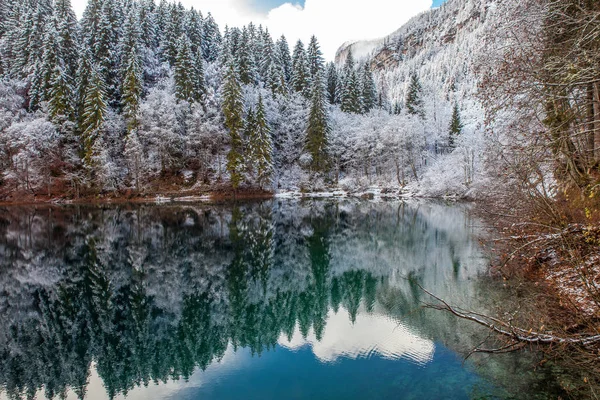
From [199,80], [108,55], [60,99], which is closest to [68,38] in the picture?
[108,55]

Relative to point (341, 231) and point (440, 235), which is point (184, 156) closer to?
point (341, 231)

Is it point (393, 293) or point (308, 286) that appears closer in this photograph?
point (393, 293)

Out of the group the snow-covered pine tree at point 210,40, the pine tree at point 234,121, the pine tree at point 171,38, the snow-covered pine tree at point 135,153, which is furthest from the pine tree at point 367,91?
the snow-covered pine tree at point 135,153

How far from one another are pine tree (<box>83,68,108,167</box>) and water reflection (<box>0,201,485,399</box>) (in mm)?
23558

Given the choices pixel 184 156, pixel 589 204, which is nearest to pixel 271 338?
pixel 589 204

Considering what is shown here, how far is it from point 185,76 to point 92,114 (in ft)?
44.3

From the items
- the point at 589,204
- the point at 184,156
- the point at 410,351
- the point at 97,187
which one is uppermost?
the point at 184,156

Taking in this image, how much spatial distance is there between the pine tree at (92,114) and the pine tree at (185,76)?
947cm

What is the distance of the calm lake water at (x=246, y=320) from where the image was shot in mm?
6598

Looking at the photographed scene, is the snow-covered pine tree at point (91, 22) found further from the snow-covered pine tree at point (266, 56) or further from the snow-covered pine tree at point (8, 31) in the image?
the snow-covered pine tree at point (266, 56)

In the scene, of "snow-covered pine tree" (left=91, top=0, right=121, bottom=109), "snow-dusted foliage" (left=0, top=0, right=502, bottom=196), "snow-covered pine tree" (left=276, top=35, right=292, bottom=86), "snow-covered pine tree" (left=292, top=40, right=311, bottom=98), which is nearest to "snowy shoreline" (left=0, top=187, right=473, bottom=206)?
"snow-dusted foliage" (left=0, top=0, right=502, bottom=196)

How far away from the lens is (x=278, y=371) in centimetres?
716

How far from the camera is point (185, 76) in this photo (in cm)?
5084

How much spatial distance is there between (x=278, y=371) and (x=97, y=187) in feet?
149
